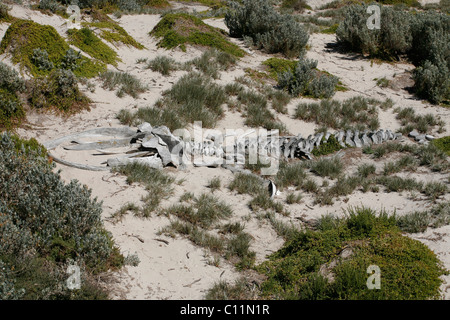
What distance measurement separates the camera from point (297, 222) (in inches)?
245

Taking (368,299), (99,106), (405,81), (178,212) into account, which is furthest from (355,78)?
(368,299)

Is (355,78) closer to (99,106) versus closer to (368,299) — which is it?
(99,106)

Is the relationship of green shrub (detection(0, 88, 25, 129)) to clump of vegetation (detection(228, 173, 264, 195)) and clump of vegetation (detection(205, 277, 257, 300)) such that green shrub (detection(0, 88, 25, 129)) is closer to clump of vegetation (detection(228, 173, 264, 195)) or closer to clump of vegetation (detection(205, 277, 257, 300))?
clump of vegetation (detection(228, 173, 264, 195))

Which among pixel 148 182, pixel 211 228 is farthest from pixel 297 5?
pixel 211 228

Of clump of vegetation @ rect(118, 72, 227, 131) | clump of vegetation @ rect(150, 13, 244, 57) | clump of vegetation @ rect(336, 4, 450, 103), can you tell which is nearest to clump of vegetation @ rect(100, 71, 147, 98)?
clump of vegetation @ rect(118, 72, 227, 131)

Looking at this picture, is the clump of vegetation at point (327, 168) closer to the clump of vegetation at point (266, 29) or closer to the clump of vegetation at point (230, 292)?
the clump of vegetation at point (230, 292)

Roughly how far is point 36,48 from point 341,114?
7639 mm

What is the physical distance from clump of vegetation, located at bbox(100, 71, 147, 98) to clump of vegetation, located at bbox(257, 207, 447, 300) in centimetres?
593

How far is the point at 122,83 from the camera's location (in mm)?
9898

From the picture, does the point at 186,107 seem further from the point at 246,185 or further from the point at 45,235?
the point at 45,235

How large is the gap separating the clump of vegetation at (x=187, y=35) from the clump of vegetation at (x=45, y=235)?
840 centimetres

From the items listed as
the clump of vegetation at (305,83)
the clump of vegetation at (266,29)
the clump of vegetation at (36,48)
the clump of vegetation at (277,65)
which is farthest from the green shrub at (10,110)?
the clump of vegetation at (266,29)

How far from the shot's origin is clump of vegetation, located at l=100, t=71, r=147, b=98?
966 cm
